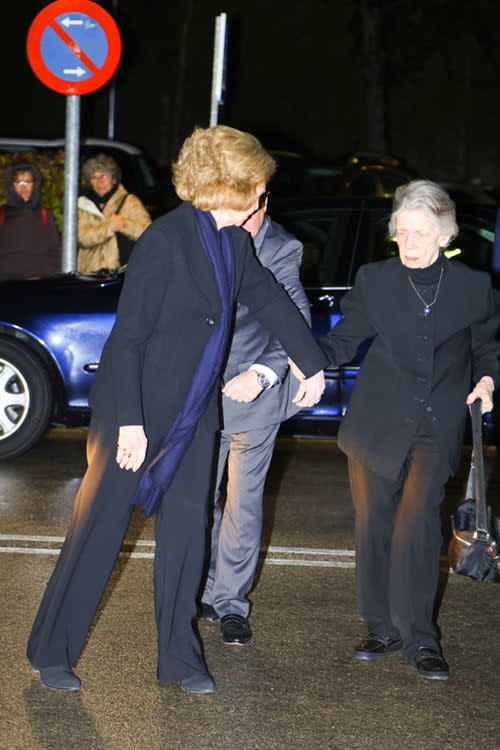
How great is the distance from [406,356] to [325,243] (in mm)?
3664

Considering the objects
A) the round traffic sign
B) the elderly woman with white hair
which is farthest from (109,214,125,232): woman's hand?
the elderly woman with white hair

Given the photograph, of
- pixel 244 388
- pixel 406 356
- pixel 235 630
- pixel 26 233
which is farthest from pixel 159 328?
pixel 26 233

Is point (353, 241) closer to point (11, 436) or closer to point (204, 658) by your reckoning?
point (11, 436)

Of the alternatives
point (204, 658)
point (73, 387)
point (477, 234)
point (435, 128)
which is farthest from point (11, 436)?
point (435, 128)

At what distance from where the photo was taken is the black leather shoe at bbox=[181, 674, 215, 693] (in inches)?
186

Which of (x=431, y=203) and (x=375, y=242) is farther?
(x=375, y=242)

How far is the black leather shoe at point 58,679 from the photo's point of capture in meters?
4.67

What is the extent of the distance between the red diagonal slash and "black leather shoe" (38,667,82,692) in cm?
652

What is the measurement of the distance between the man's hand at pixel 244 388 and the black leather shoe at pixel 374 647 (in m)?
0.99

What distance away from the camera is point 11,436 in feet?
28.3

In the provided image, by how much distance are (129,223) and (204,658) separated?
5.76 meters

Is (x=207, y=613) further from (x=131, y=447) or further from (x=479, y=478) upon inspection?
(x=131, y=447)

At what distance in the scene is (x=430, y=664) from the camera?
5.02 metres

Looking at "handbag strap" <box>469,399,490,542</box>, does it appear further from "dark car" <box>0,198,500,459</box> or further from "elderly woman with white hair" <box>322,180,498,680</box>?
"dark car" <box>0,198,500,459</box>
